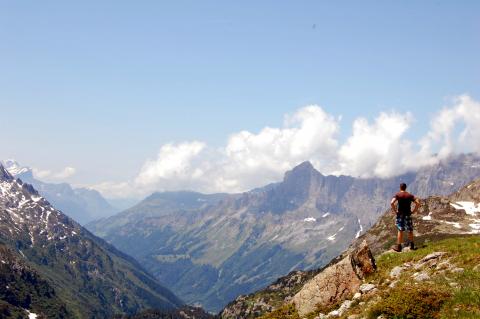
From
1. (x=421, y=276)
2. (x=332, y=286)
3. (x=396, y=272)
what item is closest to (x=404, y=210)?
(x=396, y=272)

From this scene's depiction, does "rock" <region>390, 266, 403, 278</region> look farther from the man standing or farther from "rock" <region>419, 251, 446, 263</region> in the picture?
the man standing

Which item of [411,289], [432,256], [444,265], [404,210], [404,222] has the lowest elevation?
[411,289]

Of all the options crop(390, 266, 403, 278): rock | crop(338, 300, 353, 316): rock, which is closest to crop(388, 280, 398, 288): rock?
crop(390, 266, 403, 278): rock

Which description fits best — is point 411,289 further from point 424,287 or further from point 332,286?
point 332,286

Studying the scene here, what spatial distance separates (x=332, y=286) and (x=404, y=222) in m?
10.6

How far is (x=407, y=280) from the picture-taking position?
27.4m

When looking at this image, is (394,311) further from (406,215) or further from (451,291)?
(406,215)

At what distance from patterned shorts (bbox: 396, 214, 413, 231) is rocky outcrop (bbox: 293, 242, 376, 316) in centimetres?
700

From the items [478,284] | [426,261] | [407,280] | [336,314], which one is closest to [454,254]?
[426,261]

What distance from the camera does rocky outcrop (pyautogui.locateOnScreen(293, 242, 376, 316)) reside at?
29.0 meters

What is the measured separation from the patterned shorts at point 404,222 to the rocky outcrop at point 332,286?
7.00 metres

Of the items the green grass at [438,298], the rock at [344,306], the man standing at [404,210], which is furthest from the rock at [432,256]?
the rock at [344,306]

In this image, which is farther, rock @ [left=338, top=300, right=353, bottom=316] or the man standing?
the man standing

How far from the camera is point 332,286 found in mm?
29297
